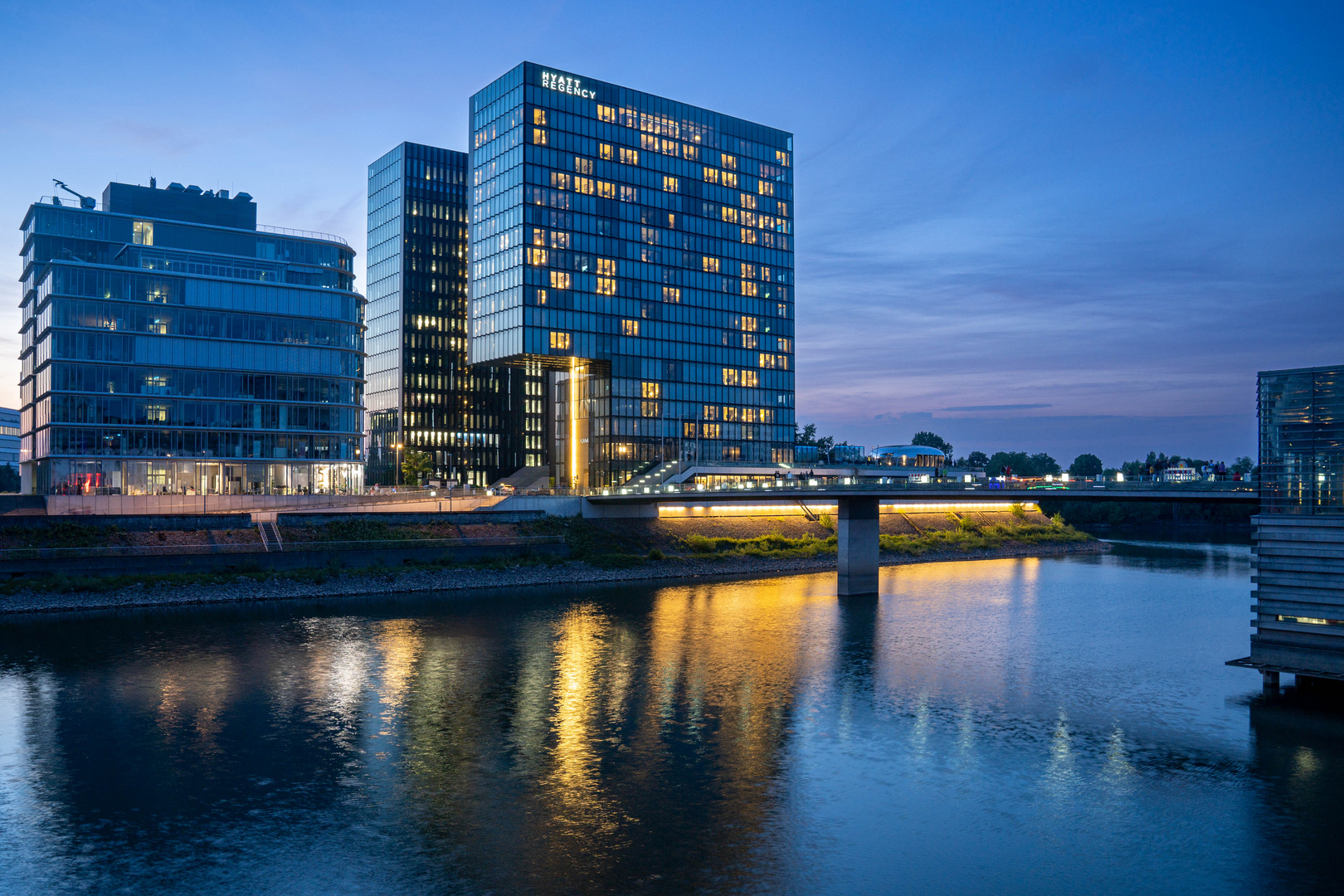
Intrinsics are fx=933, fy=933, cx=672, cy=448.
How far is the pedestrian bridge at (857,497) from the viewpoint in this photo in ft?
216

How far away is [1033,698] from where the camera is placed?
145 ft

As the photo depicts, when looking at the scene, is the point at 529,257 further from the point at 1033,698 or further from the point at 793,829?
the point at 793,829

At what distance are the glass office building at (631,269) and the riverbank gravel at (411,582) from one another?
2387 inches

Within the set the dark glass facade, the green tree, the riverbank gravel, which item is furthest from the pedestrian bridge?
the green tree

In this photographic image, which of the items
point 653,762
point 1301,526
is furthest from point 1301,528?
point 653,762

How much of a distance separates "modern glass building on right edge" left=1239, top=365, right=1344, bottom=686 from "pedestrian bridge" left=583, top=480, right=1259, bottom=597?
18850 mm

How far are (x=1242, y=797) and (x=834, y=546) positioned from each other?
86396mm

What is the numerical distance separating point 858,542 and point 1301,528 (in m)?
51.8

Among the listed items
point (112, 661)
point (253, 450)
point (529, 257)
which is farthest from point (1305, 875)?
point (529, 257)

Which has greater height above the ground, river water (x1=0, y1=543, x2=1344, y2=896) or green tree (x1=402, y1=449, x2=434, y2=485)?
green tree (x1=402, y1=449, x2=434, y2=485)

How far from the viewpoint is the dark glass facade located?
4153cm

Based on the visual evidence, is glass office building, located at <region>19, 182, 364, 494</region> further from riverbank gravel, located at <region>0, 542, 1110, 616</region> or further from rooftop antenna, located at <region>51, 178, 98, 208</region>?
riverbank gravel, located at <region>0, 542, 1110, 616</region>

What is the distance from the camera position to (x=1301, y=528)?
137 feet

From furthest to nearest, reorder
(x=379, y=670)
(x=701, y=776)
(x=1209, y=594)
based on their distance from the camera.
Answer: (x=1209, y=594) → (x=379, y=670) → (x=701, y=776)
